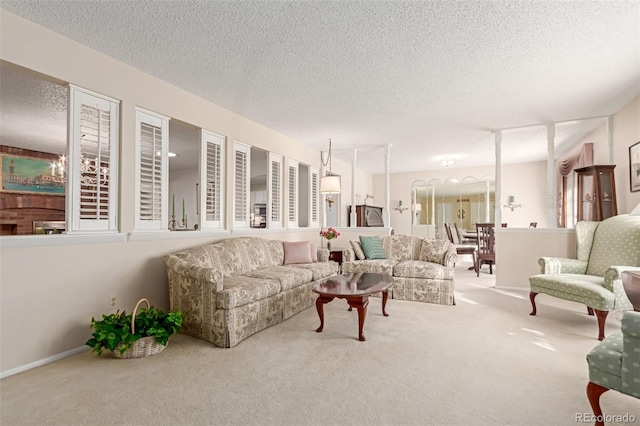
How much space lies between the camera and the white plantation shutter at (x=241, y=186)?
4.38 metres

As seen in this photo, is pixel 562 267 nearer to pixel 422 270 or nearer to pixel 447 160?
pixel 422 270

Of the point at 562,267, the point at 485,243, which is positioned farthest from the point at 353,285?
the point at 485,243

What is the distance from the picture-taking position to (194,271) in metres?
2.89

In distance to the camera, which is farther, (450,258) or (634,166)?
(450,258)

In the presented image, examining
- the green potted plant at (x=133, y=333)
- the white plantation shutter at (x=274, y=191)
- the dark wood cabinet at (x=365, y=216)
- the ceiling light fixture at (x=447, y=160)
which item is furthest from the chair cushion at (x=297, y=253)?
the ceiling light fixture at (x=447, y=160)

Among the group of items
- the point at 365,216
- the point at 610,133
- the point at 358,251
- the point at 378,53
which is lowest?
the point at 358,251

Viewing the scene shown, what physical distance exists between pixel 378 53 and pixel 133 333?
3261mm

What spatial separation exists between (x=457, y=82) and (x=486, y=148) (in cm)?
367

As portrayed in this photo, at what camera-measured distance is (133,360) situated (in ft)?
8.03

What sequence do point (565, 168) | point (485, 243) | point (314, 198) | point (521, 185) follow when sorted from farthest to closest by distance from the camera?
point (521, 185), point (565, 168), point (314, 198), point (485, 243)

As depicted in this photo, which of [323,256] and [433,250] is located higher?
[433,250]

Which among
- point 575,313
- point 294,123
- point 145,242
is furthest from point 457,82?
point 145,242

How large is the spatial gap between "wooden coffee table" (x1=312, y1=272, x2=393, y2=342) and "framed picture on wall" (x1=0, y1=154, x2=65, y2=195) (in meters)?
6.29

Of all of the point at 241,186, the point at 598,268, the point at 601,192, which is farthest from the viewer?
the point at 241,186
